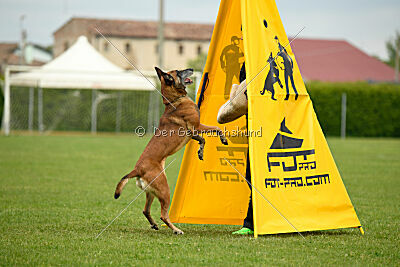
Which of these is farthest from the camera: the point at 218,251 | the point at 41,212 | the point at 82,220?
the point at 41,212

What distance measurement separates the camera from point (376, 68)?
64938 mm

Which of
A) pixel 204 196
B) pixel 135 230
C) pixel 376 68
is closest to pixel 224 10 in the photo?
pixel 204 196

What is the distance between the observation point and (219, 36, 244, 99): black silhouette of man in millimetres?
7832

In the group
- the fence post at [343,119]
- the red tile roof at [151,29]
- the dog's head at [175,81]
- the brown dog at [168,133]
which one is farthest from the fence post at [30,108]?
the red tile roof at [151,29]

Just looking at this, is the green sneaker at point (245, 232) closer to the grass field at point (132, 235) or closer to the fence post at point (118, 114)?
the grass field at point (132, 235)

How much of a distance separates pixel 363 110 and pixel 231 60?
27.7m

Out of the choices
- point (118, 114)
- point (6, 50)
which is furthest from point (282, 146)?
point (6, 50)

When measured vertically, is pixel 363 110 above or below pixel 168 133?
above

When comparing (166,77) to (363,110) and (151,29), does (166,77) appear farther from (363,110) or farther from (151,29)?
(151,29)

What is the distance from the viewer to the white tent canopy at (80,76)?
3056cm

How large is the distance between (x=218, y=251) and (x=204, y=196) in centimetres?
178

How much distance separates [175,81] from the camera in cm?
690

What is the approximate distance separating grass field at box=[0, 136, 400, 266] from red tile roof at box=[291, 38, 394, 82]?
4936 cm

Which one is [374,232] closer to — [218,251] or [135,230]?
[218,251]
